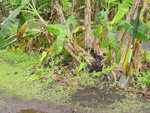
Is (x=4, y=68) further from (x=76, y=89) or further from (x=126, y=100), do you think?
(x=126, y=100)

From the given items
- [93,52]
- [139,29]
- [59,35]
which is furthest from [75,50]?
[139,29]

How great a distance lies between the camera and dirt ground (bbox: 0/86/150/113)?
8.26 ft

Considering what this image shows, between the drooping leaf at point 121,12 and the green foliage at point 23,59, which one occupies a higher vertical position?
the drooping leaf at point 121,12

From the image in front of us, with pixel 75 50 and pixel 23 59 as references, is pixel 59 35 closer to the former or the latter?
pixel 75 50

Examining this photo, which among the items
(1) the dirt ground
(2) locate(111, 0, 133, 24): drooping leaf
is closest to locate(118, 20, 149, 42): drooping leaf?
(2) locate(111, 0, 133, 24): drooping leaf

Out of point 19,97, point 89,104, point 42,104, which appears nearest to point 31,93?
point 19,97

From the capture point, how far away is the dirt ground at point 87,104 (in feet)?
8.26

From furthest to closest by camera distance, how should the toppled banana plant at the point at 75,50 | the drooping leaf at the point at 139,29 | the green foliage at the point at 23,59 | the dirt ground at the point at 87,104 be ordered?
the green foliage at the point at 23,59 < the toppled banana plant at the point at 75,50 < the drooping leaf at the point at 139,29 < the dirt ground at the point at 87,104

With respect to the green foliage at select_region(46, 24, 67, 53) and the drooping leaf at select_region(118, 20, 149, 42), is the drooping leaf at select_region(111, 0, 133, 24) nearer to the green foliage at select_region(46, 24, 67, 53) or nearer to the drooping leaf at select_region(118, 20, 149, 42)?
the drooping leaf at select_region(118, 20, 149, 42)

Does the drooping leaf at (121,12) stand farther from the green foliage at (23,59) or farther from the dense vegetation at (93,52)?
the green foliage at (23,59)

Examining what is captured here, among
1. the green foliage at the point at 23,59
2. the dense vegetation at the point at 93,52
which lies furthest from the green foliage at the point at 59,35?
the green foliage at the point at 23,59

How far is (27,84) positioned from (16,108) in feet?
2.72

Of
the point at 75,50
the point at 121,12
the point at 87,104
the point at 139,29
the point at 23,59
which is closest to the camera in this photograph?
the point at 87,104

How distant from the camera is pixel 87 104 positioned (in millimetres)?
2652
